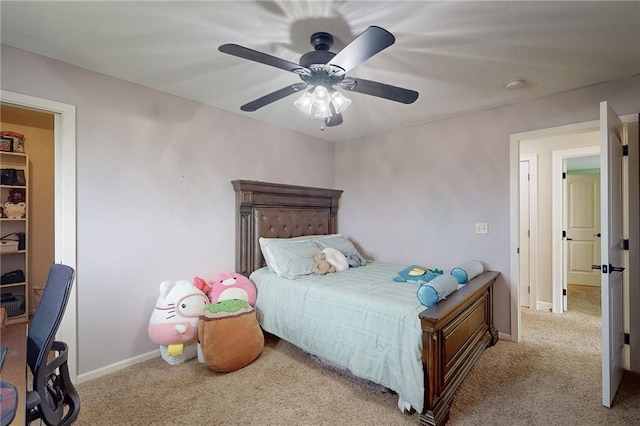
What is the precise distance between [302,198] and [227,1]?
96.3 inches

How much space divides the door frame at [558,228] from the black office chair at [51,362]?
475cm

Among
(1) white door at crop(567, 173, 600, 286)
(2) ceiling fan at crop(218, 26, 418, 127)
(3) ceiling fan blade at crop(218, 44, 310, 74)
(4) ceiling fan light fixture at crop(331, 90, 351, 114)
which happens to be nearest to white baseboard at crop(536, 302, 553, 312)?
(1) white door at crop(567, 173, 600, 286)

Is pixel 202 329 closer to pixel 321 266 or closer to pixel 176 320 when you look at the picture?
pixel 176 320

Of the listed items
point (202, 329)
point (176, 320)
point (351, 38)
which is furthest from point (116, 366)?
point (351, 38)

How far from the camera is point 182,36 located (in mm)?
1844

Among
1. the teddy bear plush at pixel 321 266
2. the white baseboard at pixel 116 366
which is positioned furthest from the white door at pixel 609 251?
the white baseboard at pixel 116 366

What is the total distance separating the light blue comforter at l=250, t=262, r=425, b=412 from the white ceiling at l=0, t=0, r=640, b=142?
1706 mm

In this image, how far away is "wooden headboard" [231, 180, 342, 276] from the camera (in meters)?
3.17

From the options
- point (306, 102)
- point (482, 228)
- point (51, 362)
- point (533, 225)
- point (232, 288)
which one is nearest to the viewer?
point (51, 362)

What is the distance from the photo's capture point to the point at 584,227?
518 cm

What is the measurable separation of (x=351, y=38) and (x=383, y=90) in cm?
40

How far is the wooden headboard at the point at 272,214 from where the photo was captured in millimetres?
3166

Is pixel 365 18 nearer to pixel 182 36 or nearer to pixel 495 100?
pixel 182 36

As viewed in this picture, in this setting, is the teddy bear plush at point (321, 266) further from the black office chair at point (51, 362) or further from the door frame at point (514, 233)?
the black office chair at point (51, 362)
